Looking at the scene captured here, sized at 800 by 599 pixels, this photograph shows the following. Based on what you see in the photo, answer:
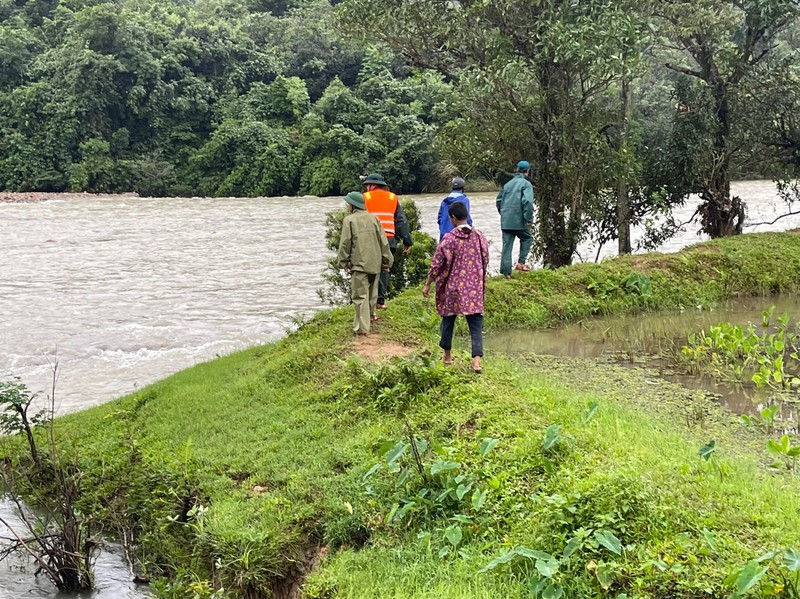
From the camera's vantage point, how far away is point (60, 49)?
4144 centimetres

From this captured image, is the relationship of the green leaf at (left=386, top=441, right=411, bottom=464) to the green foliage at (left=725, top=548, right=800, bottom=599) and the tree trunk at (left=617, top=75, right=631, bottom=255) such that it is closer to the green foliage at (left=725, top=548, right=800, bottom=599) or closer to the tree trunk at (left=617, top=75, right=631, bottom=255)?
the green foliage at (left=725, top=548, right=800, bottom=599)

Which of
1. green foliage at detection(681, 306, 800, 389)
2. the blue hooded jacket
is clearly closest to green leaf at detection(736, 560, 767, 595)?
green foliage at detection(681, 306, 800, 389)

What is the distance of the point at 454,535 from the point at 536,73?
918 centimetres

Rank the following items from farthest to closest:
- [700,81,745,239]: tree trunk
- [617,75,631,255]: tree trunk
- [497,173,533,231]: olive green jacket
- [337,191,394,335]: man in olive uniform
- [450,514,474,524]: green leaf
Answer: [700,81,745,239]: tree trunk → [617,75,631,255]: tree trunk → [497,173,533,231]: olive green jacket → [337,191,394,335]: man in olive uniform → [450,514,474,524]: green leaf

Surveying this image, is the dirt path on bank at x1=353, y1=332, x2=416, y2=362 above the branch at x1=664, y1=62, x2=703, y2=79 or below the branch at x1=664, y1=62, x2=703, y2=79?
below

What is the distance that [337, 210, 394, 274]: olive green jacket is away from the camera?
7531 millimetres

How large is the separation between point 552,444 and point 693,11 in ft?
36.5

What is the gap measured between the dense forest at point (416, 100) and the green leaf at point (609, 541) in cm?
837

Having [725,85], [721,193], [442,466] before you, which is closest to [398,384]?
[442,466]

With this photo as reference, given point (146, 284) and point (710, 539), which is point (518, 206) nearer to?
point (710, 539)

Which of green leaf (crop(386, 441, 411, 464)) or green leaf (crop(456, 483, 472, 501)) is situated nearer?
green leaf (crop(456, 483, 472, 501))

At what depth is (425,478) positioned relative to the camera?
4.66m

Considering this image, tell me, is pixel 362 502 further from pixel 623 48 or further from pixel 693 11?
pixel 693 11

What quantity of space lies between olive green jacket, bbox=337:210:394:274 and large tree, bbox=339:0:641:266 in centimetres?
462
